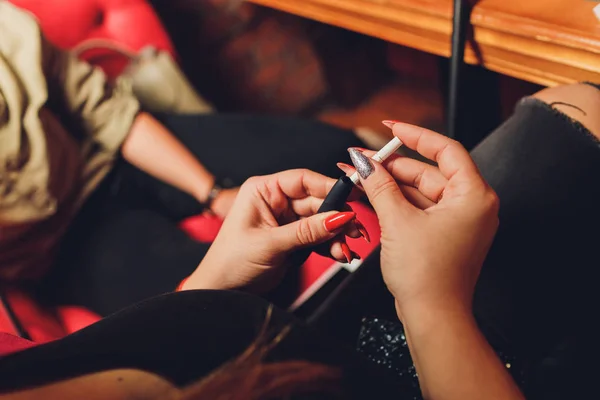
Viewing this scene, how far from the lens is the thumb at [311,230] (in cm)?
Answer: 48

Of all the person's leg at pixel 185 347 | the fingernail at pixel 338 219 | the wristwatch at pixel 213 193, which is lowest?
the wristwatch at pixel 213 193

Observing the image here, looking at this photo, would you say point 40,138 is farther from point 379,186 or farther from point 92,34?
point 379,186

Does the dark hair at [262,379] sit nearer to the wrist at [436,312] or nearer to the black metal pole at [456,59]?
the wrist at [436,312]

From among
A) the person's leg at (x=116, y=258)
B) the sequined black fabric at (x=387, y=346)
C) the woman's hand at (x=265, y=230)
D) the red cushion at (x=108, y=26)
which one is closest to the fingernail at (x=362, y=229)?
the woman's hand at (x=265, y=230)

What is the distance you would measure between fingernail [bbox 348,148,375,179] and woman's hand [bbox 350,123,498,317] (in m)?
0.01

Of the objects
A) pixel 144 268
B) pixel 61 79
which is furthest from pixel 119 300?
pixel 61 79

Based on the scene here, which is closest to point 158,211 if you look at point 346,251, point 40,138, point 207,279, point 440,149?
point 40,138

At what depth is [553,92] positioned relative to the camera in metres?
0.62

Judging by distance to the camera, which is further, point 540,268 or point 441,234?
point 540,268

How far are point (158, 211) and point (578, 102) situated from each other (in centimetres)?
64

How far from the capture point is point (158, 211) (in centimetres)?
90

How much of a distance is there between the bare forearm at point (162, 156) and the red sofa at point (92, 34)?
0.07m

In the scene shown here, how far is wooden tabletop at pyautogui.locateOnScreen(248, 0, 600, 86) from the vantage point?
0.59 m

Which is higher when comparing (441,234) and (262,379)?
(441,234)
